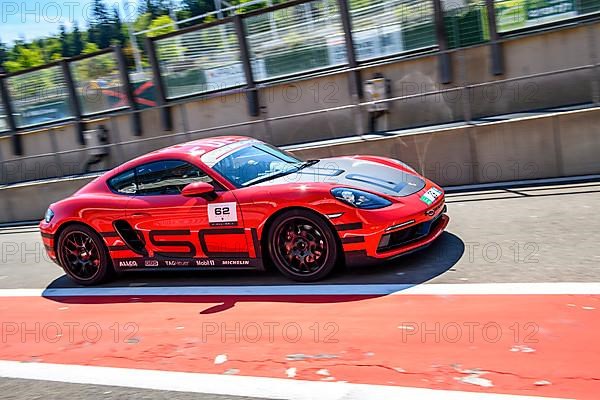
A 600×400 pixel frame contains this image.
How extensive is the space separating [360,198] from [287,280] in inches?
43.0

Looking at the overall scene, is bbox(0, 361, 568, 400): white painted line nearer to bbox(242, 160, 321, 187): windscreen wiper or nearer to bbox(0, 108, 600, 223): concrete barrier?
bbox(242, 160, 321, 187): windscreen wiper

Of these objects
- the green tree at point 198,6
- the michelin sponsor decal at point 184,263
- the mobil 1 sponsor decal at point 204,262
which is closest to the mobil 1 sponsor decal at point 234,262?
the michelin sponsor decal at point 184,263

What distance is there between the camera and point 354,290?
5.41 metres

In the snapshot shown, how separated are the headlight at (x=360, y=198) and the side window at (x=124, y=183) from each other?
235 cm

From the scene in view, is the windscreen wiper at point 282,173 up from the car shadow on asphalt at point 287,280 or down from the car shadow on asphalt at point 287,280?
up

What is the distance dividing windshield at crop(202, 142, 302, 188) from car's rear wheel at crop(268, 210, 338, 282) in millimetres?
641

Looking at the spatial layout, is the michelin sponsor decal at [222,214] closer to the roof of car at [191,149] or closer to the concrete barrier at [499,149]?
the roof of car at [191,149]

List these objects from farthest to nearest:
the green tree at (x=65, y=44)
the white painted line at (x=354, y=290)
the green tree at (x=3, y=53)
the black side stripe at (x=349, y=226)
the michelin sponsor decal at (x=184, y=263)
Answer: the green tree at (x=65, y=44) → the green tree at (x=3, y=53) → the michelin sponsor decal at (x=184, y=263) → the black side stripe at (x=349, y=226) → the white painted line at (x=354, y=290)

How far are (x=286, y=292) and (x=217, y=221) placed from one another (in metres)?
0.97

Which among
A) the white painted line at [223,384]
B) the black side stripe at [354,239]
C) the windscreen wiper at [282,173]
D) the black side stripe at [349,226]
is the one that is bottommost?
the white painted line at [223,384]

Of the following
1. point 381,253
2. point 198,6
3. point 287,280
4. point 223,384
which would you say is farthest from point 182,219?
point 198,6

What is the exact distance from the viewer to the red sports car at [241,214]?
5.55 m

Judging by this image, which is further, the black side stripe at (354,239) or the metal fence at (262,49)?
the metal fence at (262,49)

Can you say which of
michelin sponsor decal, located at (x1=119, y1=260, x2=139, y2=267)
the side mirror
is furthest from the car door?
michelin sponsor decal, located at (x1=119, y1=260, x2=139, y2=267)
